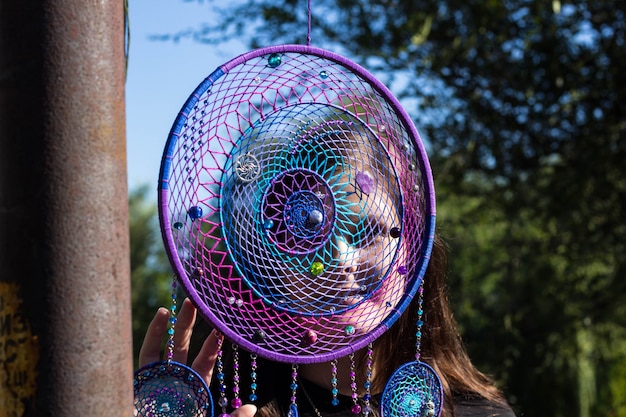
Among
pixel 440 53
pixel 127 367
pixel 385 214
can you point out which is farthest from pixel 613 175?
pixel 127 367

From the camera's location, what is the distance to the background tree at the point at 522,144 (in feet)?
12.9

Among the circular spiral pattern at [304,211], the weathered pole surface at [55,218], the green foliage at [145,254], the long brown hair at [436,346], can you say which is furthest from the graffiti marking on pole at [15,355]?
the green foliage at [145,254]

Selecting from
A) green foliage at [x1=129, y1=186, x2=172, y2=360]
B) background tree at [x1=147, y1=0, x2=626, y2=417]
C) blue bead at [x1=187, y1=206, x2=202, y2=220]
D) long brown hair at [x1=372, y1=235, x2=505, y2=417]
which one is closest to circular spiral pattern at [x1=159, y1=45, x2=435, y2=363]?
blue bead at [x1=187, y1=206, x2=202, y2=220]

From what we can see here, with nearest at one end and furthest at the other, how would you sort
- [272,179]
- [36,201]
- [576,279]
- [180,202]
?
[36,201] < [180,202] < [272,179] < [576,279]

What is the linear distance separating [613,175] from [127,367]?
12.0 ft

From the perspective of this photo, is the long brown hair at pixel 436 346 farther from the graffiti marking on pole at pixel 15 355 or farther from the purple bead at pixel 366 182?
the graffiti marking on pole at pixel 15 355

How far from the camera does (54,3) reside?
84 cm

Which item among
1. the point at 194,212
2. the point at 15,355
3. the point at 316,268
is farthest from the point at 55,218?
the point at 316,268

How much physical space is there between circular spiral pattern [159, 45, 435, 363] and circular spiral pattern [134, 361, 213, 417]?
132 millimetres

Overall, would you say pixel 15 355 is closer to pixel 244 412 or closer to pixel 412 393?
pixel 244 412

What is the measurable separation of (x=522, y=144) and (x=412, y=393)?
289cm

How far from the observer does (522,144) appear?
13.7ft

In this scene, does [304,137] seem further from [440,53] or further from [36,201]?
[440,53]

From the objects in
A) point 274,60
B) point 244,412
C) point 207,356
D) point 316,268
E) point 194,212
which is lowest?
point 244,412
